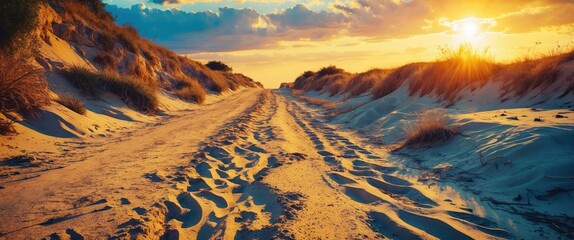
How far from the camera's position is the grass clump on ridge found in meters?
9.72

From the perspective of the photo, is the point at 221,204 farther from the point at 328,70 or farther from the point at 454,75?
the point at 328,70

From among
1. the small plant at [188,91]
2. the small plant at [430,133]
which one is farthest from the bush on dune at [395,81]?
the small plant at [188,91]

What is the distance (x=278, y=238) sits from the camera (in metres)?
2.79

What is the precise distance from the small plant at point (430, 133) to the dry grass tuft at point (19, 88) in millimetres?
6469

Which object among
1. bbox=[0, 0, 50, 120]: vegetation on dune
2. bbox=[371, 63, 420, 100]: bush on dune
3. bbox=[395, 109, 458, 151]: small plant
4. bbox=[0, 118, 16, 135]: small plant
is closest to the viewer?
bbox=[0, 118, 16, 135]: small plant

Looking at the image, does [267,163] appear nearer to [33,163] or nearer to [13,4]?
[33,163]

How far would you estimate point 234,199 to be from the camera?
374 cm

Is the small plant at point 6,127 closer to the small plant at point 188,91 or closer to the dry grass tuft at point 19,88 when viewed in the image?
the dry grass tuft at point 19,88

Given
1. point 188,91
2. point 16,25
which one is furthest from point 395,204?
point 188,91

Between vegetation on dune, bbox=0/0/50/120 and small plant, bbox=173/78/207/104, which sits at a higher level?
vegetation on dune, bbox=0/0/50/120

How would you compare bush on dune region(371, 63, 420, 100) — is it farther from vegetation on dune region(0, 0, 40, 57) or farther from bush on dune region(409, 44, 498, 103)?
vegetation on dune region(0, 0, 40, 57)

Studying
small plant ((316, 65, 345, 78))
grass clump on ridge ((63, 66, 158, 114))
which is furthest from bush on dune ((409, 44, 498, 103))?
small plant ((316, 65, 345, 78))

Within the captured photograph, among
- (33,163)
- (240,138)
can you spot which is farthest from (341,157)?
(33,163)

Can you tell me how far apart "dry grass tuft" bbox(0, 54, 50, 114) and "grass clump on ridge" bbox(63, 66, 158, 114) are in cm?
304
